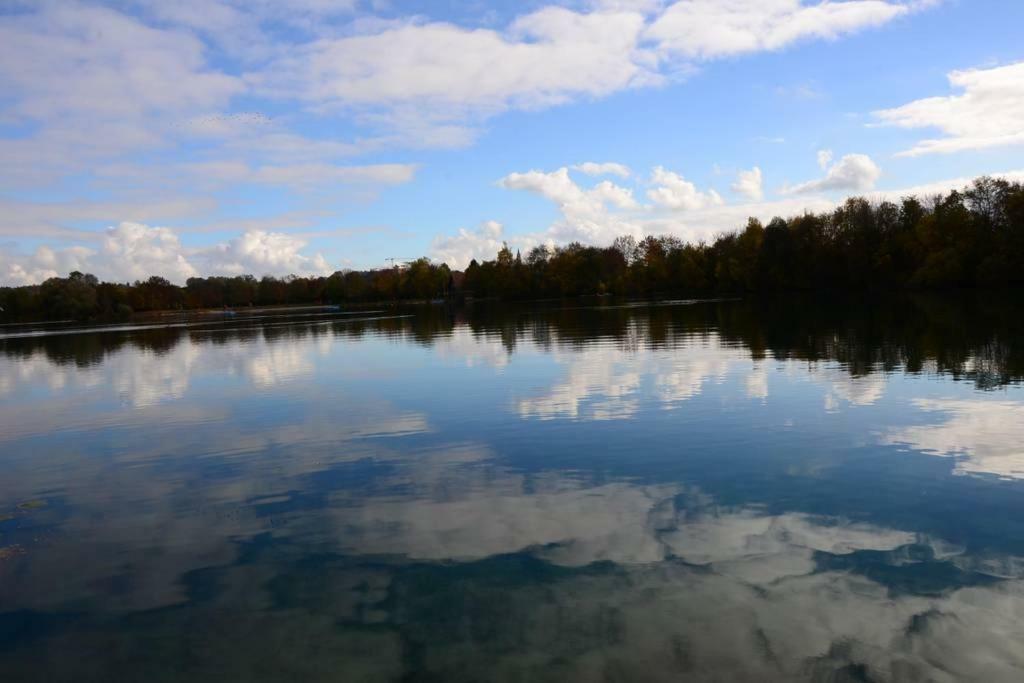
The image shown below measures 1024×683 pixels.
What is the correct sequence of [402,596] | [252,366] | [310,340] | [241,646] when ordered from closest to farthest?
[241,646], [402,596], [252,366], [310,340]

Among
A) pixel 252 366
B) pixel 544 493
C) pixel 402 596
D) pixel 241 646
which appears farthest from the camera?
pixel 252 366

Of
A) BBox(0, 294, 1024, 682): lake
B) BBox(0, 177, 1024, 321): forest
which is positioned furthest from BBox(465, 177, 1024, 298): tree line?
BBox(0, 294, 1024, 682): lake

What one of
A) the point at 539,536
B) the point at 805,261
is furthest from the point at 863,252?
the point at 539,536

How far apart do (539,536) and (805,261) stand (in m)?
113

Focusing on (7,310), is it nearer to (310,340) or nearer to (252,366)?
(310,340)

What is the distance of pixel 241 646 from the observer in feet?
23.2

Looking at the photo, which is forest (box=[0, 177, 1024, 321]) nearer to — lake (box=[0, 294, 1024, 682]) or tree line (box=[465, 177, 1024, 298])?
tree line (box=[465, 177, 1024, 298])

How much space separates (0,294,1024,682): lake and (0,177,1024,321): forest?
261 ft

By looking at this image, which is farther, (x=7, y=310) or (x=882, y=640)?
(x=7, y=310)

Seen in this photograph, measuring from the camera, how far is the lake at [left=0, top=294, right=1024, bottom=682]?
6.65 metres

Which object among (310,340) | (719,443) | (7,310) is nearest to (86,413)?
(719,443)

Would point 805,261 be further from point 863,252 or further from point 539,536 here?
point 539,536

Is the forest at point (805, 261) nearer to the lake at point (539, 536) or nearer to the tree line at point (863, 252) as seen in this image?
the tree line at point (863, 252)

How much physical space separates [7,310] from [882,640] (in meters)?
218
